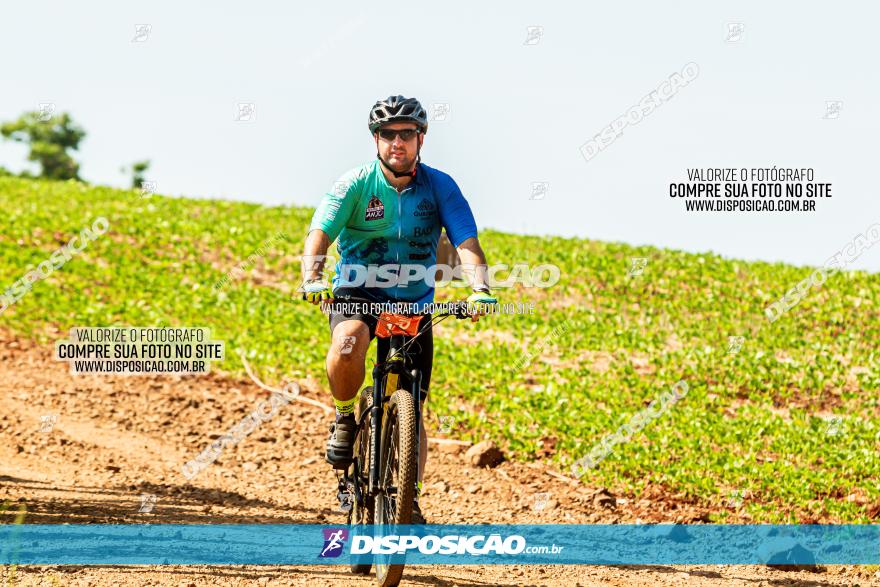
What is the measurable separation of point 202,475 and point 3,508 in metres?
3.26

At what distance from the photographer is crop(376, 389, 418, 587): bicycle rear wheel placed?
19.7 ft

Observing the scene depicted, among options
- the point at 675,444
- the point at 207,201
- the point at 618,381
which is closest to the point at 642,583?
the point at 675,444

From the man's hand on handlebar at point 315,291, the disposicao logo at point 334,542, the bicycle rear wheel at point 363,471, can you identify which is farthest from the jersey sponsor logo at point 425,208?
the disposicao logo at point 334,542

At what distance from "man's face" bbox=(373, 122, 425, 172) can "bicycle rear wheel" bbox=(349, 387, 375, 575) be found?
151 cm

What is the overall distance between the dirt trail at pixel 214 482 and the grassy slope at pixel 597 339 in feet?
2.42

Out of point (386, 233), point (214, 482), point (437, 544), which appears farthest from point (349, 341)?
point (214, 482)

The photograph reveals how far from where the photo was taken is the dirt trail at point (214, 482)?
7.15 meters

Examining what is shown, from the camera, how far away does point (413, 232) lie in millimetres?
6680

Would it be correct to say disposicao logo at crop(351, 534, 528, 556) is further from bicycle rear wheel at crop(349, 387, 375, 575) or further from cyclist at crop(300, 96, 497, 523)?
cyclist at crop(300, 96, 497, 523)

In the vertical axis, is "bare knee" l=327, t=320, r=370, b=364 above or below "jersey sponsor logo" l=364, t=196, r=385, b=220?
below

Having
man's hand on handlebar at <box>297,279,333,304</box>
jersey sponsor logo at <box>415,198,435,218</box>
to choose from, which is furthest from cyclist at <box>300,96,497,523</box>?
man's hand on handlebar at <box>297,279,333,304</box>

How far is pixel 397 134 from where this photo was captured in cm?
655

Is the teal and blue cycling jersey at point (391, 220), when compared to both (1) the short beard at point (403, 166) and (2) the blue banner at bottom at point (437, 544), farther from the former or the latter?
(2) the blue banner at bottom at point (437, 544)

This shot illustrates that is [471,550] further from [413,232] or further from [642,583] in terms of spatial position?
[413,232]
